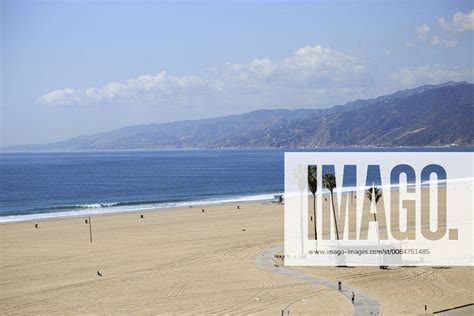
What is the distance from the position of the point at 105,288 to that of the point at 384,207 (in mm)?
39853

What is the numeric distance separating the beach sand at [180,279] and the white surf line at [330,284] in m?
0.50

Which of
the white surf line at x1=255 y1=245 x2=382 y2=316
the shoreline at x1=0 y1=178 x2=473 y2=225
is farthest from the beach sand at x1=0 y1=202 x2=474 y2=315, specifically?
the shoreline at x1=0 y1=178 x2=473 y2=225

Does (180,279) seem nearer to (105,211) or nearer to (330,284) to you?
(330,284)

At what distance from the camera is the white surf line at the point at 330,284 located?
2569cm

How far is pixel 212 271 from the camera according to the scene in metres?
33.7

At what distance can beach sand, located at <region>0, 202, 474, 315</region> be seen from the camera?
26.9m

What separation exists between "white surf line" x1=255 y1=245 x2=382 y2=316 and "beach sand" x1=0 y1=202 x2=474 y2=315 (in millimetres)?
500

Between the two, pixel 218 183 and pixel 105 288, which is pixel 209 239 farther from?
pixel 218 183

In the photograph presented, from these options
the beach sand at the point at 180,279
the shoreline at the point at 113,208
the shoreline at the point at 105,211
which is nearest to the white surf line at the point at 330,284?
the beach sand at the point at 180,279

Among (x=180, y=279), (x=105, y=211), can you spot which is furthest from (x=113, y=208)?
(x=180, y=279)

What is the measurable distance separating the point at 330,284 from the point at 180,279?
26.9ft

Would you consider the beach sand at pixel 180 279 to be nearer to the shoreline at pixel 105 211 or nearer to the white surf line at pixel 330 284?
the white surf line at pixel 330 284

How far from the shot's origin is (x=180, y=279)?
3197 centimetres

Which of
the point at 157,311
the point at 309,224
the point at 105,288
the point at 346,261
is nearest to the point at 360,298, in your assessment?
the point at 346,261
